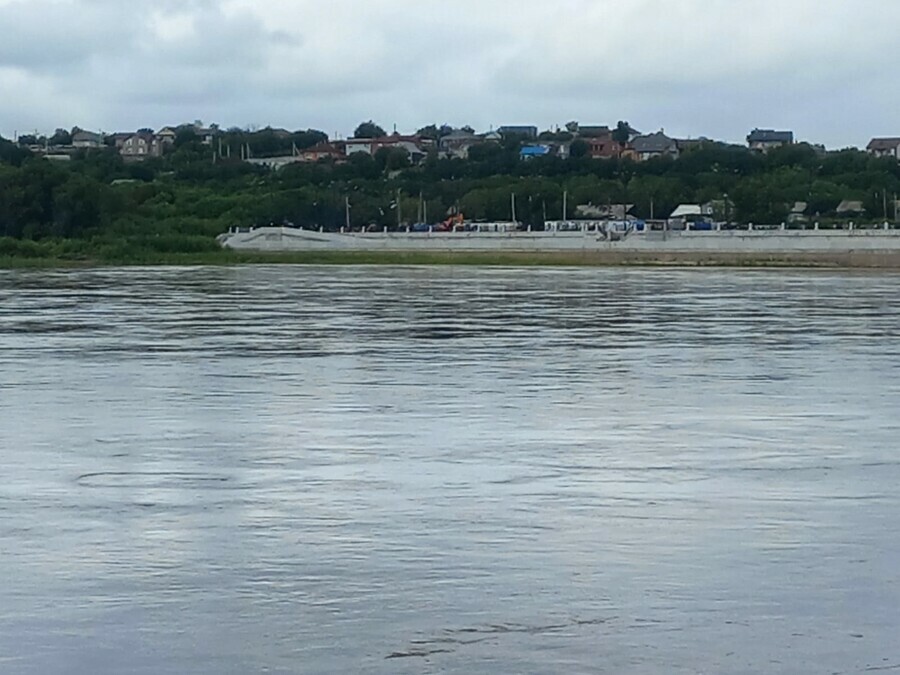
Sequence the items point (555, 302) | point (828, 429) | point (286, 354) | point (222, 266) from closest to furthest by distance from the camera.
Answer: point (828, 429) → point (286, 354) → point (555, 302) → point (222, 266)

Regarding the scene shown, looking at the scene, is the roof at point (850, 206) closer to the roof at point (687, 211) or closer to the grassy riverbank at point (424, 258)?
A: the roof at point (687, 211)

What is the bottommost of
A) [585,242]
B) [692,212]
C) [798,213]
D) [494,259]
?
[494,259]

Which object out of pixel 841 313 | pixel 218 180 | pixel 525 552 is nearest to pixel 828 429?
pixel 525 552

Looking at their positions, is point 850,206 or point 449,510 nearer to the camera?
point 449,510

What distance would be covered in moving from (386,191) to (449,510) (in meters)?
155

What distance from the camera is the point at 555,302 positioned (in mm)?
47375

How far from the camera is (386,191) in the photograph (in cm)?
16625

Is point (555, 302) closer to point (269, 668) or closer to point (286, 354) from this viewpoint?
point (286, 354)

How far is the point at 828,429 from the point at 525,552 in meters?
7.28

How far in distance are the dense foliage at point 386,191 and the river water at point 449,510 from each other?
3240 inches

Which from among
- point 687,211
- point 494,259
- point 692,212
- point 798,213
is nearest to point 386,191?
point 687,211

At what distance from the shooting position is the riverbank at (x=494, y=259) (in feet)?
307

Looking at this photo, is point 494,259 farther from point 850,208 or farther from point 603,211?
point 603,211

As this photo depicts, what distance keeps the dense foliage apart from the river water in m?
82.3
